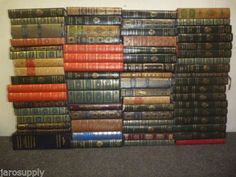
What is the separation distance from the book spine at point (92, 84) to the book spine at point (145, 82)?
84 millimetres

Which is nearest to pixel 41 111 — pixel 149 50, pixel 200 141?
pixel 149 50

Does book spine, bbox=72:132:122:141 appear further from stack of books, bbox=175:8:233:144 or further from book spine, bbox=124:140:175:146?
stack of books, bbox=175:8:233:144

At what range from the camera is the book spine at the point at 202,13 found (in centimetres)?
198

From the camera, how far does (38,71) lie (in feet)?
6.64

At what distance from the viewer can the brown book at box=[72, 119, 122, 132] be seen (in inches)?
83.0

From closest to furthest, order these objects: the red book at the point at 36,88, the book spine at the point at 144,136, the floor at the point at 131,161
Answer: the floor at the point at 131,161
the red book at the point at 36,88
the book spine at the point at 144,136

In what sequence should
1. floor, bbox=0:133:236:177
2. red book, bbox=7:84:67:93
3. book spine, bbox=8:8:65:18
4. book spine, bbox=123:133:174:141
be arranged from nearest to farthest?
floor, bbox=0:133:236:177 → book spine, bbox=8:8:65:18 → red book, bbox=7:84:67:93 → book spine, bbox=123:133:174:141

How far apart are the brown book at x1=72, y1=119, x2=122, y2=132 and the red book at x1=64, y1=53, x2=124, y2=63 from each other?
0.62 meters

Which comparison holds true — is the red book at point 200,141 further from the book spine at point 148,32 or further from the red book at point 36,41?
the red book at point 36,41

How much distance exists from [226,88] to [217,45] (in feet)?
1.79

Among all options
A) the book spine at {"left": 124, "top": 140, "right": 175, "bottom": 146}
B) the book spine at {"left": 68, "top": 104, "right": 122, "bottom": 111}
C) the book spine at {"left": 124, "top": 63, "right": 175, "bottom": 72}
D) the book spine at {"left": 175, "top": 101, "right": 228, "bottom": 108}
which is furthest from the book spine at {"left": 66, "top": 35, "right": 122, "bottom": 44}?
the book spine at {"left": 124, "top": 140, "right": 175, "bottom": 146}

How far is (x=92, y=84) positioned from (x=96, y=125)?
1.42 feet

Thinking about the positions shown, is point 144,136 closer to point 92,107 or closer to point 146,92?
point 146,92

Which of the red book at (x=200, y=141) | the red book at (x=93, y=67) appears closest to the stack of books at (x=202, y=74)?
the red book at (x=200, y=141)
